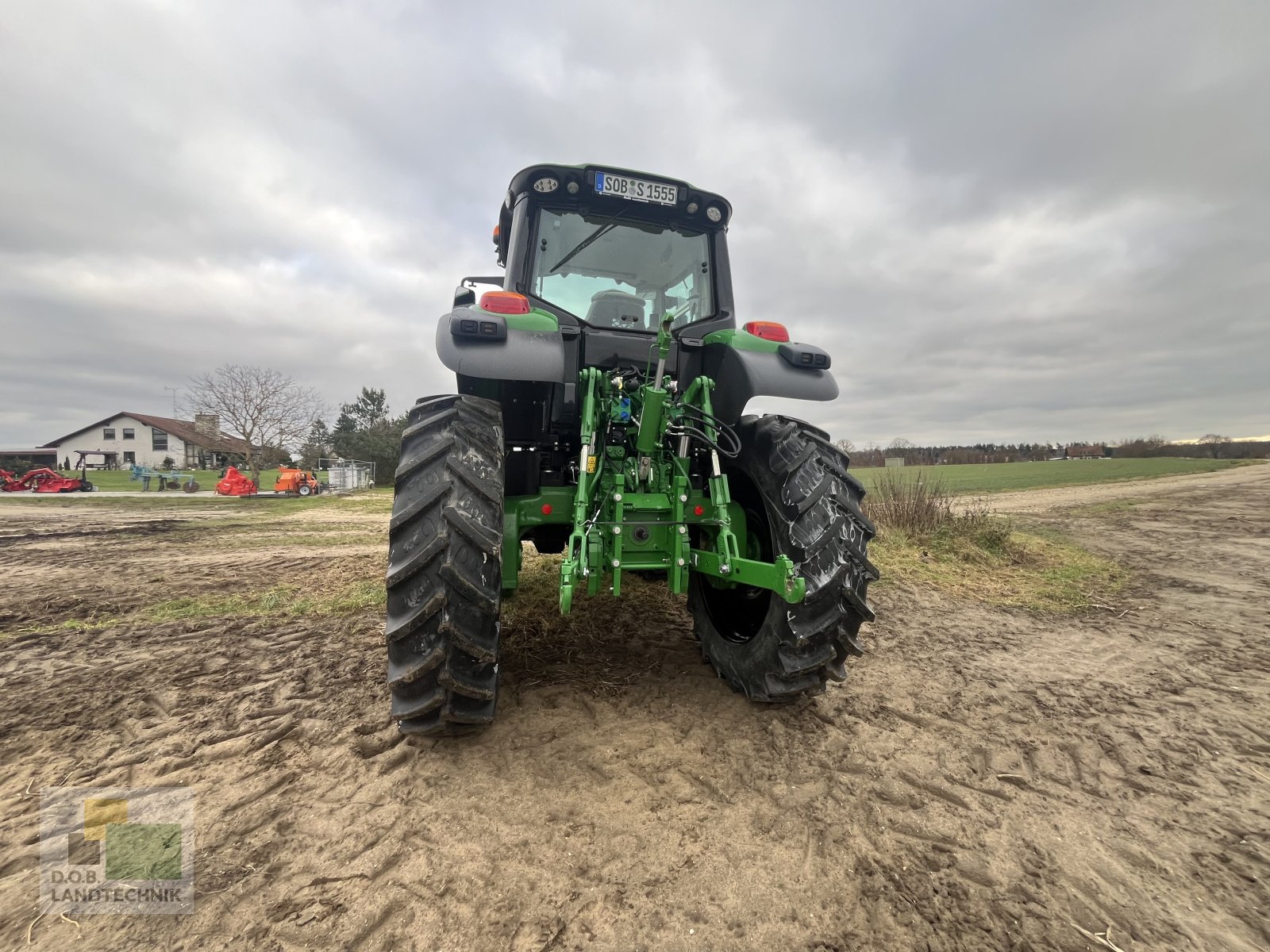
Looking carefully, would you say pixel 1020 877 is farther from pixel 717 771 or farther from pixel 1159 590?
pixel 1159 590

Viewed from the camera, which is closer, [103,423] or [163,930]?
[163,930]

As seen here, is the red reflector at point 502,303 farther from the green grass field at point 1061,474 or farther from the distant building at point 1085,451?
the distant building at point 1085,451

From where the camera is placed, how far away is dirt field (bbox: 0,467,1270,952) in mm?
1589

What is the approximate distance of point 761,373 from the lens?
2904 mm

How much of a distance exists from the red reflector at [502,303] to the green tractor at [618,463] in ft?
0.05

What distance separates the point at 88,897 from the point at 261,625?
276cm

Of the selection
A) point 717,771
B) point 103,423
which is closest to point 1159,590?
point 717,771

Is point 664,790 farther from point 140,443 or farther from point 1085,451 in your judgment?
point 140,443

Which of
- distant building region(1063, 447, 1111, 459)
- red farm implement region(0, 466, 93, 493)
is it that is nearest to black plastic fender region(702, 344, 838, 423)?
red farm implement region(0, 466, 93, 493)

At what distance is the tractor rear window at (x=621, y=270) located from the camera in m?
3.29

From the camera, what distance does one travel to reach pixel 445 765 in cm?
223

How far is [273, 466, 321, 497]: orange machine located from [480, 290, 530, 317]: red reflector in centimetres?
2207

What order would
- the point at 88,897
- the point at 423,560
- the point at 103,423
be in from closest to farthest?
the point at 88,897 < the point at 423,560 < the point at 103,423

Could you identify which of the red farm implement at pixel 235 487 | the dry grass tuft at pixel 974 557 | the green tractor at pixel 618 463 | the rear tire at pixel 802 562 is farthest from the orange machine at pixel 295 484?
the rear tire at pixel 802 562
